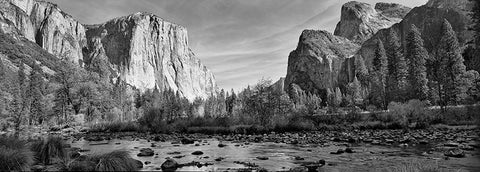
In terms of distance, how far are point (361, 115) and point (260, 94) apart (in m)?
16.8

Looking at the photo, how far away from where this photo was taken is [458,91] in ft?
153

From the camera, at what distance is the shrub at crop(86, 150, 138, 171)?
8350 mm

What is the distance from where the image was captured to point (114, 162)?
28.0 feet

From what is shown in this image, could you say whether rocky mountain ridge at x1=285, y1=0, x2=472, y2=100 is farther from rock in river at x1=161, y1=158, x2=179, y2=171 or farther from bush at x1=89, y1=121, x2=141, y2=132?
rock in river at x1=161, y1=158, x2=179, y2=171

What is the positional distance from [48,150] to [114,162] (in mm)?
A: 4279

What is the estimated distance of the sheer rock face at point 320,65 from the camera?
174 m

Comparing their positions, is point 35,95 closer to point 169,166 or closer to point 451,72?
point 169,166

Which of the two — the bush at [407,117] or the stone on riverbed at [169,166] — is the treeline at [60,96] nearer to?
the stone on riverbed at [169,166]

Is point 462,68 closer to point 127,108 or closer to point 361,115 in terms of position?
point 361,115

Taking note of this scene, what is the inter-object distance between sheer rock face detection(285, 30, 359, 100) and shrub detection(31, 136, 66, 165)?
158 metres

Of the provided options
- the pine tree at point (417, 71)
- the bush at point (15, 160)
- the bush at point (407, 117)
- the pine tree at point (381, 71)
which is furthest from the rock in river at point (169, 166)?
the pine tree at point (381, 71)

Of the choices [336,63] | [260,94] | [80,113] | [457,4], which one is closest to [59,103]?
[80,113]

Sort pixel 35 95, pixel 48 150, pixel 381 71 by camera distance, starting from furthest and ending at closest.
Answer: pixel 381 71, pixel 35 95, pixel 48 150

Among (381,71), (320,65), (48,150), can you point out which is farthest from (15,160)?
(320,65)
